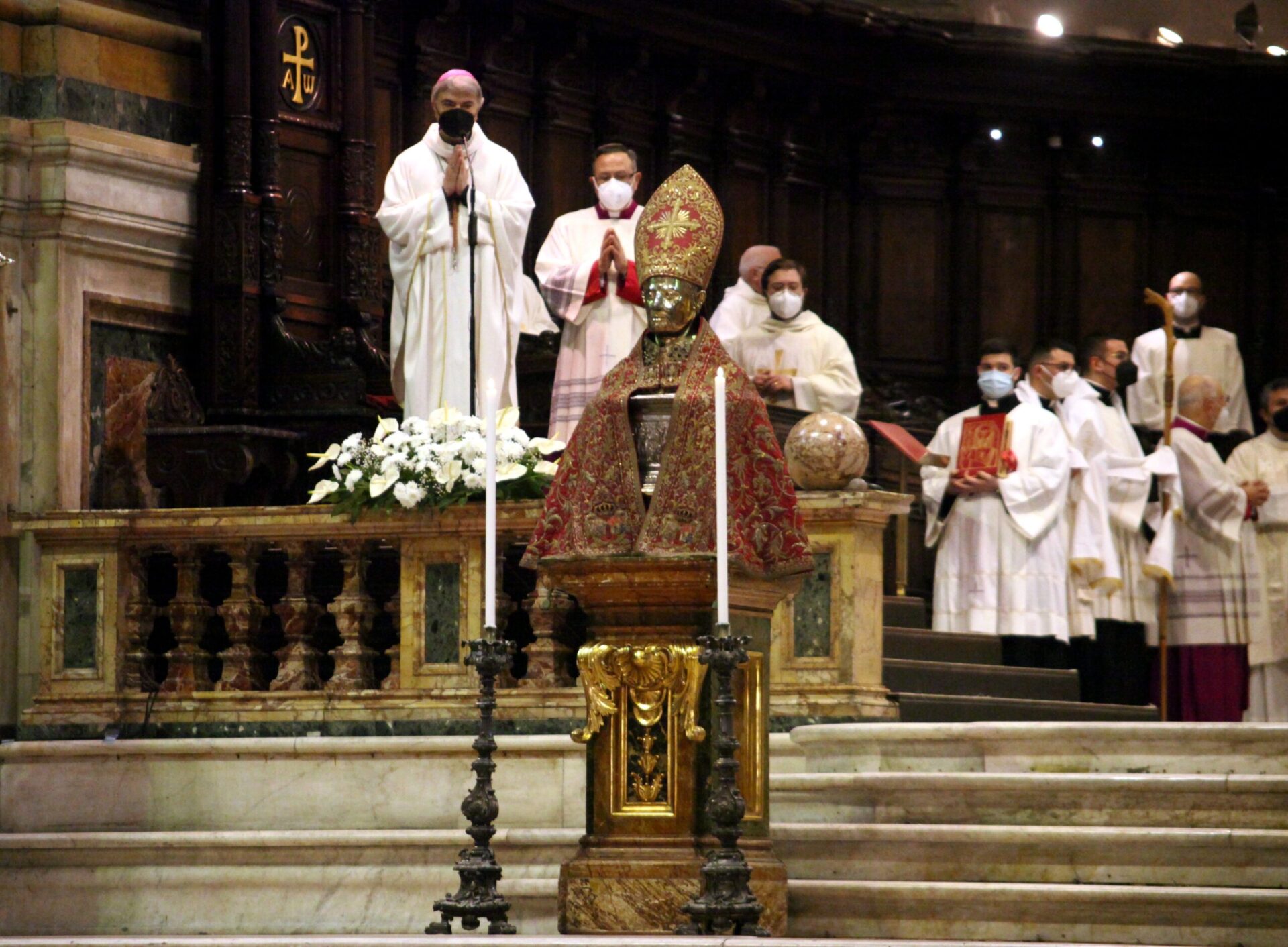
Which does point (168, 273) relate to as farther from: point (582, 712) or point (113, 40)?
point (582, 712)

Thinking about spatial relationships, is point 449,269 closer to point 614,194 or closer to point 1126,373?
point 614,194

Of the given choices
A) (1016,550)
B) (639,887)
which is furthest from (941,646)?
(639,887)

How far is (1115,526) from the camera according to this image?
536 inches

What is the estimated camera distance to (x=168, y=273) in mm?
12242

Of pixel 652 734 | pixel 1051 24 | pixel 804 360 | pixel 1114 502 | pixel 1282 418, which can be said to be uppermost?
pixel 1051 24

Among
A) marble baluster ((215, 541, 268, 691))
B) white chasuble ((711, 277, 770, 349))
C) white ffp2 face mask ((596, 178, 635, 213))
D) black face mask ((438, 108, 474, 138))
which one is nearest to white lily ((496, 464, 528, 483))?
marble baluster ((215, 541, 268, 691))

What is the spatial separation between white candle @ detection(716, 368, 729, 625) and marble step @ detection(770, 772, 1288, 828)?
1630 millimetres

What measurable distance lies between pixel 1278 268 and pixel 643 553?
37.6ft

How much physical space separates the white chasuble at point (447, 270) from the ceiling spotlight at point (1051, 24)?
7.95m

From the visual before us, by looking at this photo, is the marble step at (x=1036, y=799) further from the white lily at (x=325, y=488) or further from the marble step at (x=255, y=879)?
the white lily at (x=325, y=488)

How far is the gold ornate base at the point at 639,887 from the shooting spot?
25.1 feet

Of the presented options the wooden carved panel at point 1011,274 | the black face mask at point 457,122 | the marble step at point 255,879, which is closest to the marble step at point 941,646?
the marble step at point 255,879

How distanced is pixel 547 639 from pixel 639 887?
240cm

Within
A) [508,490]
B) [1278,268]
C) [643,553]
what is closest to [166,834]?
[508,490]
